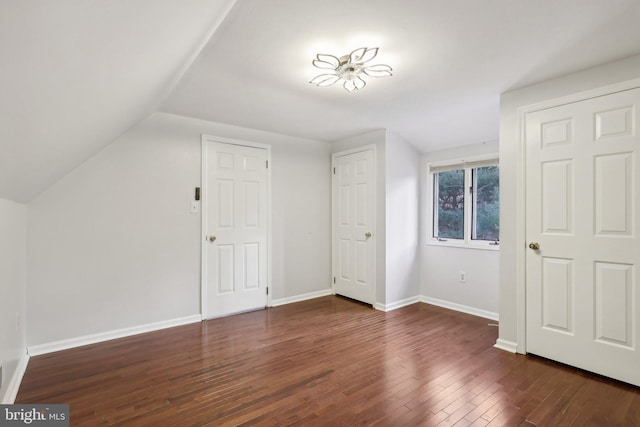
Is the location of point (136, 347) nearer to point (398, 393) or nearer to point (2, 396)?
A: point (2, 396)

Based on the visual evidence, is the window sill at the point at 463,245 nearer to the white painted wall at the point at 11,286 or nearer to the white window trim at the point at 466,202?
the white window trim at the point at 466,202

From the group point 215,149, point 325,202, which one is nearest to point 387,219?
point 325,202

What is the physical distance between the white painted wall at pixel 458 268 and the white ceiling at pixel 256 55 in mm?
861

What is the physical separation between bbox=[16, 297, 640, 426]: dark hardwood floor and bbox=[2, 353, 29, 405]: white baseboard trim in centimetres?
5

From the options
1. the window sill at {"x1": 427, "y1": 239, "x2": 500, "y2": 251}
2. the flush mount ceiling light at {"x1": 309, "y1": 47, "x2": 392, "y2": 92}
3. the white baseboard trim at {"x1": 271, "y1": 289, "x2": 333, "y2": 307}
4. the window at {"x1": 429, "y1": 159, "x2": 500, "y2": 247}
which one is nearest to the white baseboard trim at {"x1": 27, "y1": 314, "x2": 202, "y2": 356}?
the white baseboard trim at {"x1": 271, "y1": 289, "x2": 333, "y2": 307}

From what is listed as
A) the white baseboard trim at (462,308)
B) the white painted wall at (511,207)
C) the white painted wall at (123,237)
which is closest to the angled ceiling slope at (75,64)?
the white painted wall at (123,237)

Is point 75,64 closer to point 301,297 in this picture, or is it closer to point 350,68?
point 350,68

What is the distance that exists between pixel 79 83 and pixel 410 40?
5.77 feet

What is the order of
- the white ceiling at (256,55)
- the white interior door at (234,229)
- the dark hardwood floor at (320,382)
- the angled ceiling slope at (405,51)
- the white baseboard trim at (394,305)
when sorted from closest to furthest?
the white ceiling at (256,55)
the angled ceiling slope at (405,51)
the dark hardwood floor at (320,382)
the white interior door at (234,229)
the white baseboard trim at (394,305)

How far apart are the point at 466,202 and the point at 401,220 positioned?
2.69 feet

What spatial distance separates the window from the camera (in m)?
3.67

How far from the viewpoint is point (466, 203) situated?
12.8 ft

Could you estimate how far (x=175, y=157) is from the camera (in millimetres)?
3332

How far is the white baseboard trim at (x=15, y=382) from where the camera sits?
73.7 inches
